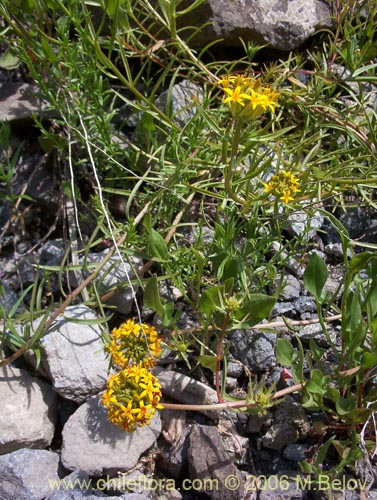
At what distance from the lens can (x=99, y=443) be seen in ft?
7.01

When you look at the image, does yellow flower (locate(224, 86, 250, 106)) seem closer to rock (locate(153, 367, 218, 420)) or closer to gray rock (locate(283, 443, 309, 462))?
rock (locate(153, 367, 218, 420))

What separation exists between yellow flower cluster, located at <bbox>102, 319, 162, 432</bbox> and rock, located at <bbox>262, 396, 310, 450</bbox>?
502 millimetres

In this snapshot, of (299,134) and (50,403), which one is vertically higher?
(299,134)

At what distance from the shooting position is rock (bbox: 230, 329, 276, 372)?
2.31 meters

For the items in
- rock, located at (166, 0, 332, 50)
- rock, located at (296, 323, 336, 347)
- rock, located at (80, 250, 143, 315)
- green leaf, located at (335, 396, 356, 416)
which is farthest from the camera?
rock, located at (166, 0, 332, 50)

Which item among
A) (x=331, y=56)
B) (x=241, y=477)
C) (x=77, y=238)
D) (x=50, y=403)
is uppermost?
(x=331, y=56)

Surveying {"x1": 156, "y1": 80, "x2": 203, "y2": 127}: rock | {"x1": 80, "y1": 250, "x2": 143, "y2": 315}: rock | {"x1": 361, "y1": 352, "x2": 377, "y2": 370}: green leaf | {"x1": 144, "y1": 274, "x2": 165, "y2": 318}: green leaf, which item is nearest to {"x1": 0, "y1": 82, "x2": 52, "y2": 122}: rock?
{"x1": 156, "y1": 80, "x2": 203, "y2": 127}: rock

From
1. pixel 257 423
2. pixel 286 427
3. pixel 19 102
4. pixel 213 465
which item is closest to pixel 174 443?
pixel 213 465

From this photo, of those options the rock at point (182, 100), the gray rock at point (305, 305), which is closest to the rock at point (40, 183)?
the rock at point (182, 100)

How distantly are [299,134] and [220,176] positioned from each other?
1.33 feet

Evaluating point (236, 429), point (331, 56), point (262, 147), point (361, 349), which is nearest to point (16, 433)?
point (236, 429)

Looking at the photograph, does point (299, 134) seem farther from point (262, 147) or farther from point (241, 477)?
point (241, 477)

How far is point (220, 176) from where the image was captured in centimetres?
270

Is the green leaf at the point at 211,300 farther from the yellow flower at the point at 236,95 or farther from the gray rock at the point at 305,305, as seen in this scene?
the yellow flower at the point at 236,95
